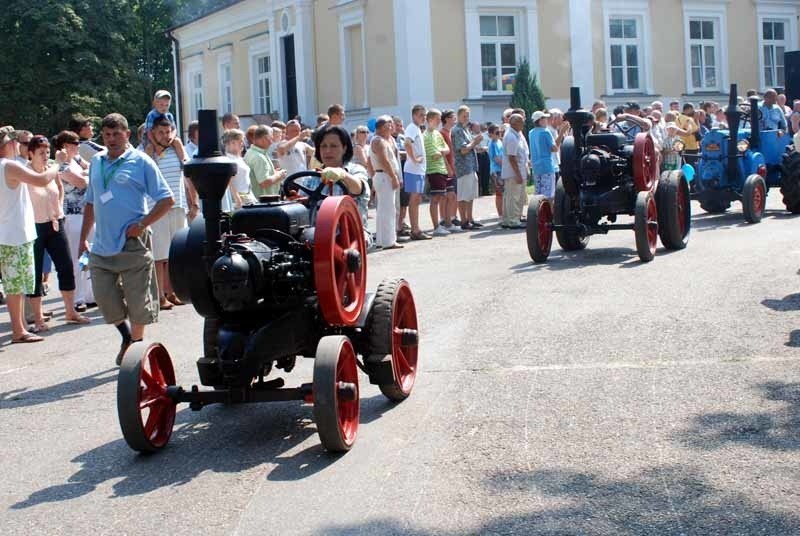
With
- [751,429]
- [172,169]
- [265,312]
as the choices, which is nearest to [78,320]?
[172,169]

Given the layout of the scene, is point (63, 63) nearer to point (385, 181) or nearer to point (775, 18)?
point (775, 18)

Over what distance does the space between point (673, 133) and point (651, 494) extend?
14.4 m

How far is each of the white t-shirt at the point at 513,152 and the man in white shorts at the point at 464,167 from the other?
0.56 meters

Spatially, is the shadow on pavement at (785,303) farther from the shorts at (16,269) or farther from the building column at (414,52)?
the building column at (414,52)

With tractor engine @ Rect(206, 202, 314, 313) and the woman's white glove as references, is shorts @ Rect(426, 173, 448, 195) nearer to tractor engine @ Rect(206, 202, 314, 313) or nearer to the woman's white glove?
the woman's white glove

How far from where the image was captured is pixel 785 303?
369 inches

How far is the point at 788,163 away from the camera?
16.3m

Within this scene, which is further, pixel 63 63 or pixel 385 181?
pixel 63 63

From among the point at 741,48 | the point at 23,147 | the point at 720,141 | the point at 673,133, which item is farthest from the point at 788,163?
the point at 741,48

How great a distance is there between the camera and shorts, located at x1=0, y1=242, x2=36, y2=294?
9.98 m

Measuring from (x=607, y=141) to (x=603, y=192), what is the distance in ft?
2.05

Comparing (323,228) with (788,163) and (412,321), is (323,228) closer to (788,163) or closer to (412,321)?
(412,321)

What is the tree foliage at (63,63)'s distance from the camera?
41.6m

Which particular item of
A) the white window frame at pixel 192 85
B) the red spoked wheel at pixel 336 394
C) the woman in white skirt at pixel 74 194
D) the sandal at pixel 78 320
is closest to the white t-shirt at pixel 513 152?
the woman in white skirt at pixel 74 194
